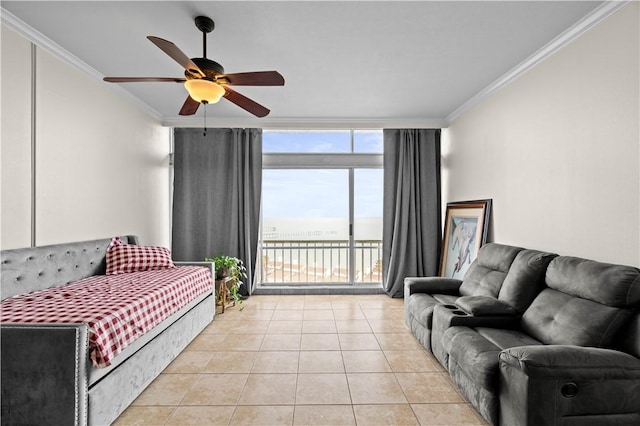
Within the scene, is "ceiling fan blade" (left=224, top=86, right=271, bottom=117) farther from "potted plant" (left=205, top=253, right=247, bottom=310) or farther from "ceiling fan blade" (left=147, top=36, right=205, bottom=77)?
"potted plant" (left=205, top=253, right=247, bottom=310)

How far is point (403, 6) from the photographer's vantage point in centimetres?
226

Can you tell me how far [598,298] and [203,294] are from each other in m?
3.53

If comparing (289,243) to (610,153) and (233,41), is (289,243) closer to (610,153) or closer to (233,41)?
(233,41)

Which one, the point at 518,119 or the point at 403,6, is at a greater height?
the point at 403,6

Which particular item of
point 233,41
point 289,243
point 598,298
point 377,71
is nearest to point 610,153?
point 598,298

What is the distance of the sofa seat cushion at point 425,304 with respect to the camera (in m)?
2.95

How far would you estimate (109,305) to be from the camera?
7.27 ft

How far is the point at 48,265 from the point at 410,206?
14.5 feet

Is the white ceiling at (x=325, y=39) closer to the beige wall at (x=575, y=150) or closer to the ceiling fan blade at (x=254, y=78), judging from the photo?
the beige wall at (x=575, y=150)

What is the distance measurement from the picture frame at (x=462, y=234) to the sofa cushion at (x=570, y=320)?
1492mm

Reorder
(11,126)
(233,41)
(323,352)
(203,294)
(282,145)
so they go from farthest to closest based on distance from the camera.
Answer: (282,145), (203,294), (323,352), (233,41), (11,126)

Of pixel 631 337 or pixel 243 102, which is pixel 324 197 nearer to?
pixel 243 102

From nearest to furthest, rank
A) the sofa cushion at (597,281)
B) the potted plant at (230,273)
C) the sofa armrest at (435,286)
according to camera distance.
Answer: the sofa cushion at (597,281) → the sofa armrest at (435,286) → the potted plant at (230,273)

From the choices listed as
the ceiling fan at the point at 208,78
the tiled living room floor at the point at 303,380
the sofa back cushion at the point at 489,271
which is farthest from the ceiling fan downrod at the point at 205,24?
the sofa back cushion at the point at 489,271
